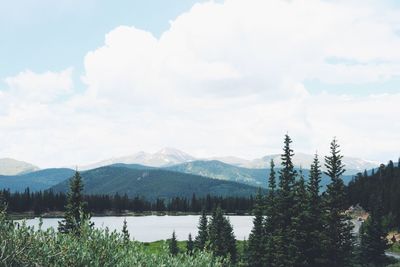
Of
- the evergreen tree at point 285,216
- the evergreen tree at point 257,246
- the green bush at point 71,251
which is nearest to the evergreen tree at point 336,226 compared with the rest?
the evergreen tree at point 285,216

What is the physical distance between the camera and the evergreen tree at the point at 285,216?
56.5 meters

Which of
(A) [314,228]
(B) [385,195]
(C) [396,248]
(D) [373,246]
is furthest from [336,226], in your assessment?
(B) [385,195]

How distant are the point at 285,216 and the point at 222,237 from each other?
1072 inches

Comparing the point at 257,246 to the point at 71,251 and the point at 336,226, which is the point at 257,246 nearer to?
the point at 336,226

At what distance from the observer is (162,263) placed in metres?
18.5

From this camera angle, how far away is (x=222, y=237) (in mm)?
85188

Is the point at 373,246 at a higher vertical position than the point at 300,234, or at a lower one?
lower

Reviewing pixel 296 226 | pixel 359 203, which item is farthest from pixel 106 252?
pixel 359 203

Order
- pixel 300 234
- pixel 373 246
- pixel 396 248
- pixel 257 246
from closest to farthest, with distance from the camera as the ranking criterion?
pixel 300 234, pixel 257 246, pixel 373 246, pixel 396 248

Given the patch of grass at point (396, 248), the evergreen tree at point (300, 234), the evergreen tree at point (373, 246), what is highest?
the evergreen tree at point (300, 234)

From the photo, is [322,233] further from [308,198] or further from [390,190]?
[390,190]

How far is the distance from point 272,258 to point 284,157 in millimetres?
14103

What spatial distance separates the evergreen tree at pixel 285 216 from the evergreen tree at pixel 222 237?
2310 centimetres

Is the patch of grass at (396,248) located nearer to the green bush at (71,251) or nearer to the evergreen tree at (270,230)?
the evergreen tree at (270,230)
